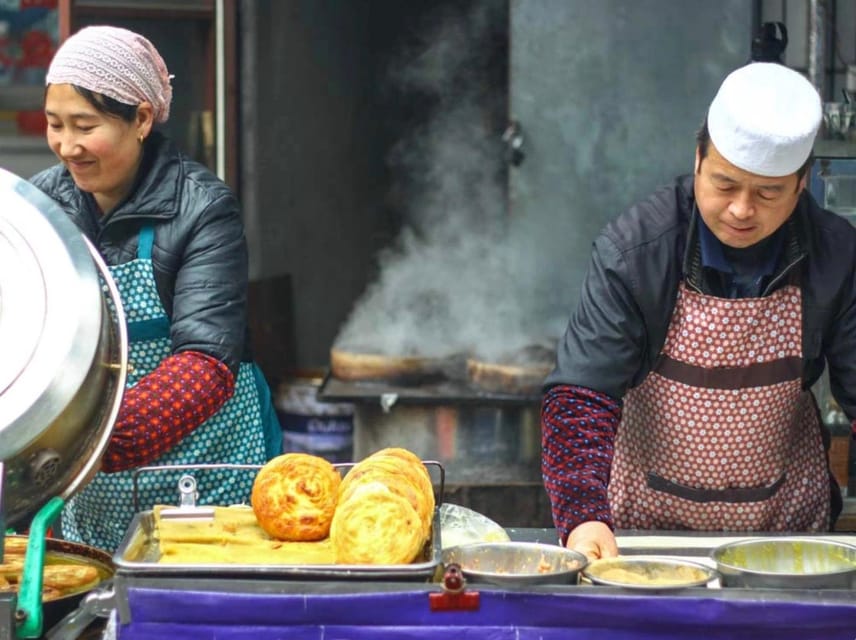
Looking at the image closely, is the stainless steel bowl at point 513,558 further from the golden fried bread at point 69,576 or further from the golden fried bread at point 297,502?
the golden fried bread at point 69,576

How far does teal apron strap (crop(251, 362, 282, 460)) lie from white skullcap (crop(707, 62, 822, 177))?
132cm

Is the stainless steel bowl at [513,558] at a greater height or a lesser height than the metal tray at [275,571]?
lesser

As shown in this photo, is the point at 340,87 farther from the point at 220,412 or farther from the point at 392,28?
the point at 220,412

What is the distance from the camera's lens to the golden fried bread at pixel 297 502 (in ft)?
7.18

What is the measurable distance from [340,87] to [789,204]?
189 inches

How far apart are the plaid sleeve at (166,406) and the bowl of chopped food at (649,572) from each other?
2.98 ft

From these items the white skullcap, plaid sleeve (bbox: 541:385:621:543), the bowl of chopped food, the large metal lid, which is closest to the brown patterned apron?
plaid sleeve (bbox: 541:385:621:543)

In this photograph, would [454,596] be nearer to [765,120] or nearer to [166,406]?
[166,406]

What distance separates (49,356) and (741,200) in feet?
4.70

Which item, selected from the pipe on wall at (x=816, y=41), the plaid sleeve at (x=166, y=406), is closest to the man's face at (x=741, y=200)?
the plaid sleeve at (x=166, y=406)

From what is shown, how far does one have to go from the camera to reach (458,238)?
6.68 meters

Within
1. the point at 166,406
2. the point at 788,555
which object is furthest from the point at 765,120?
the point at 166,406

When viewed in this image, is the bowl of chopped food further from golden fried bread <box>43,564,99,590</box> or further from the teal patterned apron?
the teal patterned apron

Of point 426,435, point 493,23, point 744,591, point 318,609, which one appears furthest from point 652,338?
point 493,23
